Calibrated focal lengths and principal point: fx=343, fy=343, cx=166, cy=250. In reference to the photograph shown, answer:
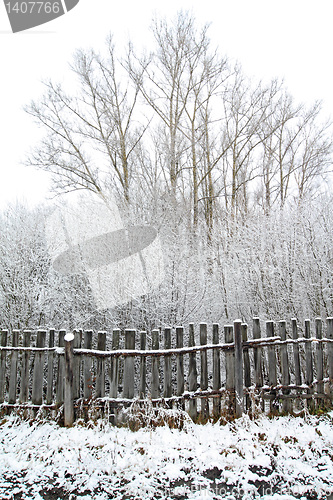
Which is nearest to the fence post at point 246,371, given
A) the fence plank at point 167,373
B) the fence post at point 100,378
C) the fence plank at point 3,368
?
the fence plank at point 167,373

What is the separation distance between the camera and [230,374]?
457 centimetres

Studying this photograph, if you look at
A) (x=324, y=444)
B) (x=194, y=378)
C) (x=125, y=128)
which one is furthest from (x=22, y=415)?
(x=125, y=128)

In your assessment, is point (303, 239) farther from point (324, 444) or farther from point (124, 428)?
point (124, 428)

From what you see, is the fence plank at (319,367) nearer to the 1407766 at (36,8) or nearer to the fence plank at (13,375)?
the fence plank at (13,375)

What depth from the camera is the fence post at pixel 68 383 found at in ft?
14.1

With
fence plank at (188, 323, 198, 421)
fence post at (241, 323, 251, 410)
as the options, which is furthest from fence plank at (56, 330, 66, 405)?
fence post at (241, 323, 251, 410)

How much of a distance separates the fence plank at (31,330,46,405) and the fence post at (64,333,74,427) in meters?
0.54

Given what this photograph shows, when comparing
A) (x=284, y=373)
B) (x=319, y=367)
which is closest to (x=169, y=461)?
(x=284, y=373)

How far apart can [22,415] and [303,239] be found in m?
6.99

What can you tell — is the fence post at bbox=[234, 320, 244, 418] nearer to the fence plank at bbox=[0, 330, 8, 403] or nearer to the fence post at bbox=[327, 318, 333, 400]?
the fence post at bbox=[327, 318, 333, 400]

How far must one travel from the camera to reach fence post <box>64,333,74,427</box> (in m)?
4.30

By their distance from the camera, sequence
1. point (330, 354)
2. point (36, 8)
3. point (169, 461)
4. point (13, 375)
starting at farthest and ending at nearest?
point (330, 354) < point (13, 375) < point (36, 8) < point (169, 461)

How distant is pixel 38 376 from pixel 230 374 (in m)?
2.62

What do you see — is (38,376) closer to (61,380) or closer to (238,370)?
(61,380)
